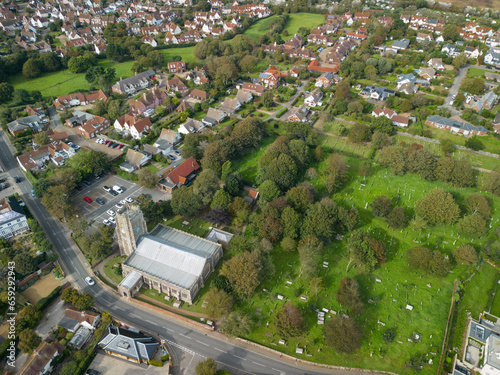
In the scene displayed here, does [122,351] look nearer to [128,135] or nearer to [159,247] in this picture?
[159,247]

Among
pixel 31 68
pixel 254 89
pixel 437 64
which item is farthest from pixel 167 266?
pixel 437 64

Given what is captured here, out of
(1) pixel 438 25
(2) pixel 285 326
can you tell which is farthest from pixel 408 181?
(1) pixel 438 25

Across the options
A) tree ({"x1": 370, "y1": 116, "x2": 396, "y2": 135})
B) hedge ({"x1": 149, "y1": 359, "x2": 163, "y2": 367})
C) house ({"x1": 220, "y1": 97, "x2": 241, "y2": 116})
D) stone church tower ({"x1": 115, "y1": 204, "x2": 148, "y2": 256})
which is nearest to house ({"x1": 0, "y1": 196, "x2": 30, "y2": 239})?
stone church tower ({"x1": 115, "y1": 204, "x2": 148, "y2": 256})

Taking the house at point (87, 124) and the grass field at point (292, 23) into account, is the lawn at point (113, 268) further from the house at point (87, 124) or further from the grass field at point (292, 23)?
the grass field at point (292, 23)

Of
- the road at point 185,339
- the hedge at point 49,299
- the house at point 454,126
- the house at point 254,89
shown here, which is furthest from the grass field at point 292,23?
the hedge at point 49,299

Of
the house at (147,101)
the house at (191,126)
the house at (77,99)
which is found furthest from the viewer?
the house at (77,99)
